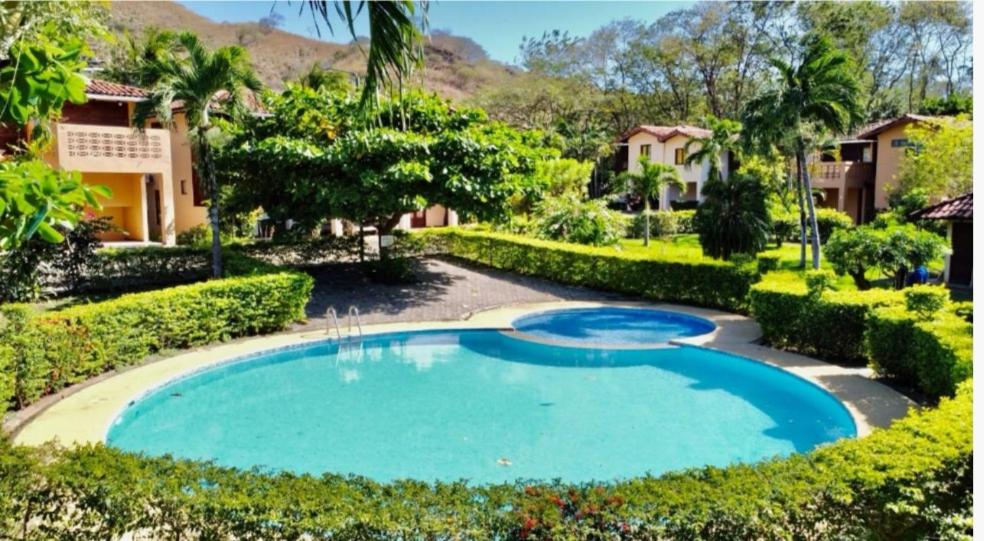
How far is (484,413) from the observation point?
1283 centimetres

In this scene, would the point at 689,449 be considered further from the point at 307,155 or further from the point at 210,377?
the point at 307,155

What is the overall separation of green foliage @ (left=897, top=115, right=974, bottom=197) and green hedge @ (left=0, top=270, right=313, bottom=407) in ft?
74.7

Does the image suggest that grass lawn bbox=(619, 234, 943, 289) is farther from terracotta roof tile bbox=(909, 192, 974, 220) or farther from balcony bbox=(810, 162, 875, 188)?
balcony bbox=(810, 162, 875, 188)

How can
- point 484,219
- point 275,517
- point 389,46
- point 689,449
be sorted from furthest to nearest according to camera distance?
point 484,219 → point 689,449 → point 275,517 → point 389,46

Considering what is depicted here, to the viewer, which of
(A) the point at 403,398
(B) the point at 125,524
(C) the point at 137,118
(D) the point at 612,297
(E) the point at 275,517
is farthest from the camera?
(D) the point at 612,297

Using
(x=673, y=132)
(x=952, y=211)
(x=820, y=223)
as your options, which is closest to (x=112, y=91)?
(x=952, y=211)

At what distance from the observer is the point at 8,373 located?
36.4 feet

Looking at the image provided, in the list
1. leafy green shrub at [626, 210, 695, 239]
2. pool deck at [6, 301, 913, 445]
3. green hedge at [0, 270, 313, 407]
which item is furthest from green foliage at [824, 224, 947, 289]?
leafy green shrub at [626, 210, 695, 239]

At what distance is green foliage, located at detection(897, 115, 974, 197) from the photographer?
25.7 meters

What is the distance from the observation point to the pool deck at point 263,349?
10930 mm

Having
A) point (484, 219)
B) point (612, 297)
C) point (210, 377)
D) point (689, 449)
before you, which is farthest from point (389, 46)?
point (612, 297)

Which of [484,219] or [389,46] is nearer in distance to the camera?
[389,46]

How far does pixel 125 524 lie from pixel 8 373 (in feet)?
20.8

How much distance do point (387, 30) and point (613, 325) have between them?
16.2 metres
